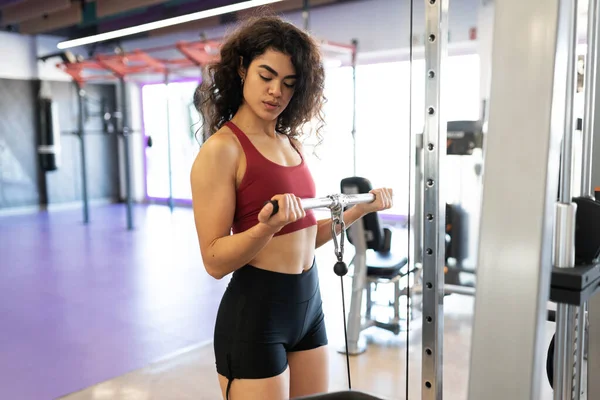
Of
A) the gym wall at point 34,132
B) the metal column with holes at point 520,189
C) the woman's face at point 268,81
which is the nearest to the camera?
the metal column with holes at point 520,189

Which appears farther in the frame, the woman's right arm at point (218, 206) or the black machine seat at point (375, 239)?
the black machine seat at point (375, 239)

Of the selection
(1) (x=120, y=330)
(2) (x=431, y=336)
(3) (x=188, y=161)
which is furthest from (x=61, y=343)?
(3) (x=188, y=161)

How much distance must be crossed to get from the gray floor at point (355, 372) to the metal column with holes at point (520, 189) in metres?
1.93

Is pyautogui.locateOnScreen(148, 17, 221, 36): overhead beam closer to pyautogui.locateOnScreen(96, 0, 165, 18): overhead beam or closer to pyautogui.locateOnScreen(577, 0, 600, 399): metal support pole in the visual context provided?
pyautogui.locateOnScreen(96, 0, 165, 18): overhead beam

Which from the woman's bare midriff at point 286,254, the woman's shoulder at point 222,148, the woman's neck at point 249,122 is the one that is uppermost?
the woman's neck at point 249,122

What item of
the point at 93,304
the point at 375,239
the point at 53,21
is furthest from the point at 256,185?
the point at 53,21

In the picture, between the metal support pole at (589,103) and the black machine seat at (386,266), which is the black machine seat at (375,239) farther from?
the metal support pole at (589,103)

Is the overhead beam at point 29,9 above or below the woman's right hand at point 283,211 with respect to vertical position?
above

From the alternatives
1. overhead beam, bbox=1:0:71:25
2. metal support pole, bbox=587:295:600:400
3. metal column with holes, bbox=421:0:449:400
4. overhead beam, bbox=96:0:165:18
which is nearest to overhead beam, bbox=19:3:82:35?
Result: overhead beam, bbox=1:0:71:25

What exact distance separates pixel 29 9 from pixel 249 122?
726cm

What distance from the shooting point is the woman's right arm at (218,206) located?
1279 mm

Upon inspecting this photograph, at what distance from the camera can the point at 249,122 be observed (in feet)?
4.71

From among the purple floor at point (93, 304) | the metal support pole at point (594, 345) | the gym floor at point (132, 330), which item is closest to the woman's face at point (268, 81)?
the metal support pole at point (594, 345)

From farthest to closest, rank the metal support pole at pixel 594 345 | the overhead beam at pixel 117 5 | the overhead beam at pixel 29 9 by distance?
the overhead beam at pixel 29 9 → the overhead beam at pixel 117 5 → the metal support pole at pixel 594 345
